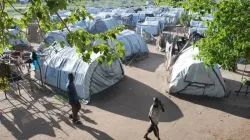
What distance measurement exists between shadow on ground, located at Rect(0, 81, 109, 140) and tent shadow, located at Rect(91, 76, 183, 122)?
4.64 ft

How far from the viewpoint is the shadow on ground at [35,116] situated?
11.2m

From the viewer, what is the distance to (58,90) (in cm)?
1556

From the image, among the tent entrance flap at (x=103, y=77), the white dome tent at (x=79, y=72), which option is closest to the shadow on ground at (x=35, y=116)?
the white dome tent at (x=79, y=72)

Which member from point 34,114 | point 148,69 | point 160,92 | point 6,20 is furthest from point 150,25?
point 6,20

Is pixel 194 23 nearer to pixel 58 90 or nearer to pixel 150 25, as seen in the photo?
pixel 150 25

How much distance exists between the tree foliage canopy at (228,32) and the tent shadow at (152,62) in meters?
11.7

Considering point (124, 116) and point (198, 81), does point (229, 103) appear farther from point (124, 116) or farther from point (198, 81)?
point (124, 116)

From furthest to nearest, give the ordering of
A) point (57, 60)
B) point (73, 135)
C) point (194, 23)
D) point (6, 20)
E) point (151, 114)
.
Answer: point (194, 23)
point (57, 60)
point (73, 135)
point (151, 114)
point (6, 20)

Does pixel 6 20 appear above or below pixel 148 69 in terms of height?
above

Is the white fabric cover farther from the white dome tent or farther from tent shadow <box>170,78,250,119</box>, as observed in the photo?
the white dome tent

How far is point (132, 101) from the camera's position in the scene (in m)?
14.2

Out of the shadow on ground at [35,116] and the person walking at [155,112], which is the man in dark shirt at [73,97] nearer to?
the shadow on ground at [35,116]

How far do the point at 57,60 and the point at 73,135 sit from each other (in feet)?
20.8

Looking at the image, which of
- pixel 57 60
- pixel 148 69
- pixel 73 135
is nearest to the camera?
pixel 73 135
